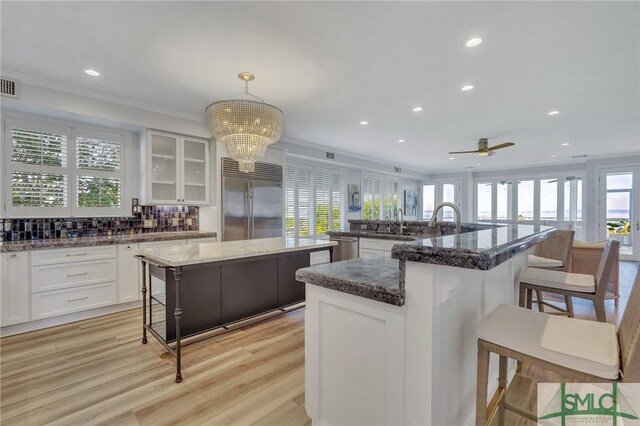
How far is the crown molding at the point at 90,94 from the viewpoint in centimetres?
281

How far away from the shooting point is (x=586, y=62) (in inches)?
101

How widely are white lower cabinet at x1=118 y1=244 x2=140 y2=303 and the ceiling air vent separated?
1.78 meters

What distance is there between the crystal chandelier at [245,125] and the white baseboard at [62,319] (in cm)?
249

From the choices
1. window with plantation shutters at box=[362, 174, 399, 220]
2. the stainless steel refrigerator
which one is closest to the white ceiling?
the stainless steel refrigerator

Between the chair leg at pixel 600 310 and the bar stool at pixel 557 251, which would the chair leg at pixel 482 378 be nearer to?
the chair leg at pixel 600 310

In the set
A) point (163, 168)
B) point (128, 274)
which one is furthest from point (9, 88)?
point (128, 274)

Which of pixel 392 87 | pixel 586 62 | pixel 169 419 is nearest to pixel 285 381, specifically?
pixel 169 419

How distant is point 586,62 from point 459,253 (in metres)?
2.90

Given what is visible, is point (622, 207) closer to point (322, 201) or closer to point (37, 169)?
point (322, 201)

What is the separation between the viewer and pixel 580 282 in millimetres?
1991

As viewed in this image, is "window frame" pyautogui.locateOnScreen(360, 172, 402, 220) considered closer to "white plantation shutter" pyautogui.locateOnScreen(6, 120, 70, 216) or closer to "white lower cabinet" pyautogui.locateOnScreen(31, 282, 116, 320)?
"white lower cabinet" pyautogui.locateOnScreen(31, 282, 116, 320)

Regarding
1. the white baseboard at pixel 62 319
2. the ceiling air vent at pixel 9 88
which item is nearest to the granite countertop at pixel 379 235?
the white baseboard at pixel 62 319

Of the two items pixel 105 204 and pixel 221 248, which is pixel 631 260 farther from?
pixel 105 204

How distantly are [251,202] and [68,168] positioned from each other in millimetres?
2256
